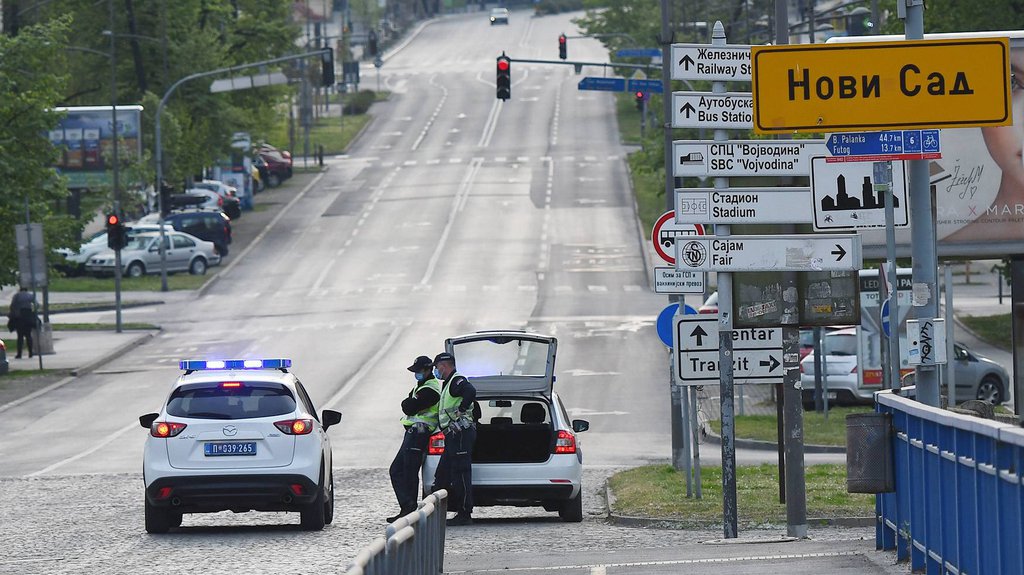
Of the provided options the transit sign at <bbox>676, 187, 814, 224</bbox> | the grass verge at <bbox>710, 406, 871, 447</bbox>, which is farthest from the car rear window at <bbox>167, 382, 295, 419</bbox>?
the grass verge at <bbox>710, 406, 871, 447</bbox>

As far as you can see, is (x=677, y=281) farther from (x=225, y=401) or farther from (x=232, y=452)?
(x=232, y=452)

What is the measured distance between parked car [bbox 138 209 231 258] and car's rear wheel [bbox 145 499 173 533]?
46.0 m

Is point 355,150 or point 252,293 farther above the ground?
point 355,150

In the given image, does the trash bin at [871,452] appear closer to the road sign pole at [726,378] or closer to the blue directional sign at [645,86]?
the road sign pole at [726,378]

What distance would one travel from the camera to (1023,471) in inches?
336

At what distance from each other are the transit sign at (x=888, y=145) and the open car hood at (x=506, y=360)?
689 cm

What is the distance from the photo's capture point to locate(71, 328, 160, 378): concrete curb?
3925cm

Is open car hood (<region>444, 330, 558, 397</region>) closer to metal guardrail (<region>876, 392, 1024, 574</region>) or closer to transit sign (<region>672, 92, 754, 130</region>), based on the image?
transit sign (<region>672, 92, 754, 130</region>)

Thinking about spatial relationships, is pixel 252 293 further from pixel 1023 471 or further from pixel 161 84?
pixel 1023 471

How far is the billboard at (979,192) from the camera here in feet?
76.9

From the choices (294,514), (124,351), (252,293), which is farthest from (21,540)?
(252,293)

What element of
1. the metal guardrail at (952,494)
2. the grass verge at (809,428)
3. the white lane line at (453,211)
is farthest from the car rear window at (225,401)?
the white lane line at (453,211)

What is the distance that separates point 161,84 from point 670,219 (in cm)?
5527

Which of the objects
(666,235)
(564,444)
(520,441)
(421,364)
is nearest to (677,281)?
(666,235)
